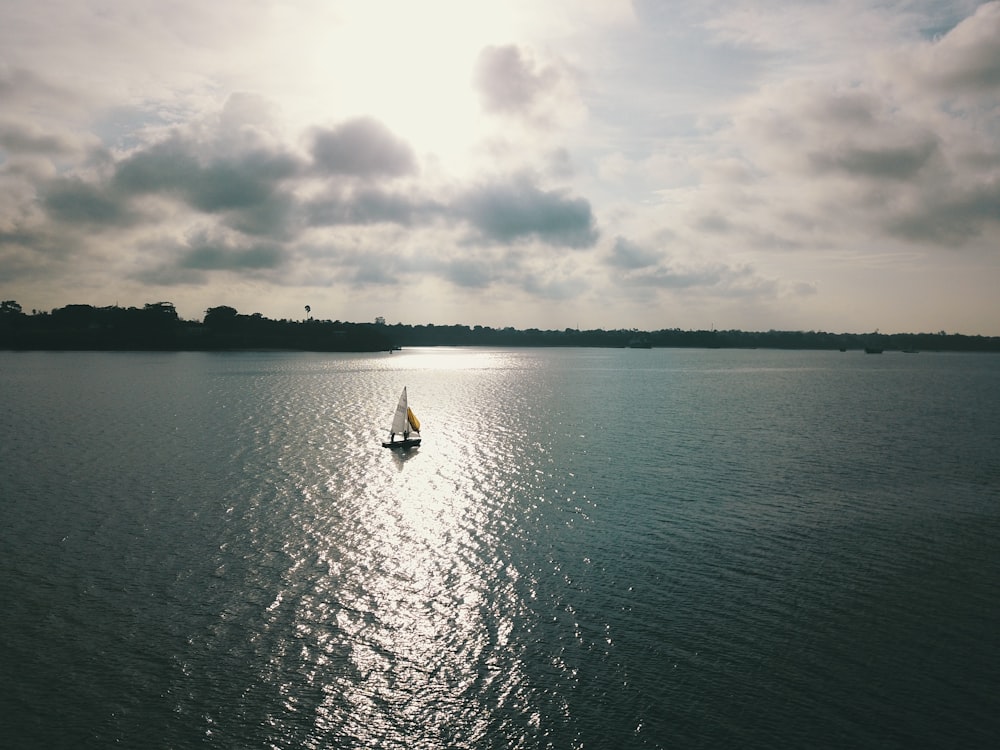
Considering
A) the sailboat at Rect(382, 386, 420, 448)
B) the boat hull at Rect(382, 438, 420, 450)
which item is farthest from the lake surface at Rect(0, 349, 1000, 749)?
the sailboat at Rect(382, 386, 420, 448)

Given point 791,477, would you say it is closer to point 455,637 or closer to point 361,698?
point 455,637

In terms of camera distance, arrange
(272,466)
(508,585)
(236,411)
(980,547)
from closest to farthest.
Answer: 1. (508,585)
2. (980,547)
3. (272,466)
4. (236,411)

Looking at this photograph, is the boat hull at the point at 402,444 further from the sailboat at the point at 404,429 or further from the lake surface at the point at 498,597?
the lake surface at the point at 498,597

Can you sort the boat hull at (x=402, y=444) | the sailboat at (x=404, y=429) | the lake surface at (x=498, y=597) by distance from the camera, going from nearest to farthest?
the lake surface at (x=498, y=597) → the boat hull at (x=402, y=444) → the sailboat at (x=404, y=429)

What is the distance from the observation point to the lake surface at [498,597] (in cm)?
2369

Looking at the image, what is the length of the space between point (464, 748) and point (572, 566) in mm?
18105

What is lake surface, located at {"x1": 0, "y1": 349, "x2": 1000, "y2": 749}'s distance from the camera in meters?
23.7

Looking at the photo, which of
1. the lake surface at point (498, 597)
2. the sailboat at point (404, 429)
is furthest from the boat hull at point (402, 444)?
the lake surface at point (498, 597)

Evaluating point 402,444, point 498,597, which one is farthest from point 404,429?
point 498,597

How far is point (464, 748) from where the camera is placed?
866 inches

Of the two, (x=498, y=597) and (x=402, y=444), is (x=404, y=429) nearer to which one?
(x=402, y=444)

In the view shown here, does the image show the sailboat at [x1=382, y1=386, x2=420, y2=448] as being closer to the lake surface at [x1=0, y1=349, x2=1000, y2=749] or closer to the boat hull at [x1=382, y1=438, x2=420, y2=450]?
the boat hull at [x1=382, y1=438, x2=420, y2=450]

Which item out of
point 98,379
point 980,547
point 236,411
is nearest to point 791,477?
point 980,547

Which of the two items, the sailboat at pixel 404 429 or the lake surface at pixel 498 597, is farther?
the sailboat at pixel 404 429
